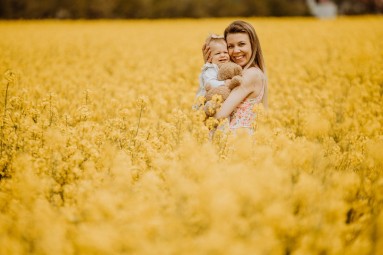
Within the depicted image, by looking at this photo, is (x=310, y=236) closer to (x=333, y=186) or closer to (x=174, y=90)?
(x=333, y=186)

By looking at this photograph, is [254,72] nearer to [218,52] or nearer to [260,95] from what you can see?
[260,95]

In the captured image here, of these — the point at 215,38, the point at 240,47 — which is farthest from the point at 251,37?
the point at 215,38

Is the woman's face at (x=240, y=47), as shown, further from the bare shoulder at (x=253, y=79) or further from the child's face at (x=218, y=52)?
the bare shoulder at (x=253, y=79)

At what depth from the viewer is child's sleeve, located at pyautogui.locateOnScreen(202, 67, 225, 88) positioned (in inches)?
158

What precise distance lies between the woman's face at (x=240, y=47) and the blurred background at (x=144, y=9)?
112 feet

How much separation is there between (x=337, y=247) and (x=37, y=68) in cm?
904

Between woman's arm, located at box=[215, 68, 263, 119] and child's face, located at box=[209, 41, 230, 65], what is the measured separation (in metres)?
0.33

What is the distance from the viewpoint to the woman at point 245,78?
3918 mm

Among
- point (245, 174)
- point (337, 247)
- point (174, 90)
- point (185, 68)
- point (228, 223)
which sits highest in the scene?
point (185, 68)

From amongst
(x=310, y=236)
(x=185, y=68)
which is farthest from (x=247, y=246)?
(x=185, y=68)

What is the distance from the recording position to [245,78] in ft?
12.9

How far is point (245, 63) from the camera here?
169 inches

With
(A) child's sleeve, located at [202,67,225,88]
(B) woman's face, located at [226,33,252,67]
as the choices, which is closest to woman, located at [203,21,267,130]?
(B) woman's face, located at [226,33,252,67]

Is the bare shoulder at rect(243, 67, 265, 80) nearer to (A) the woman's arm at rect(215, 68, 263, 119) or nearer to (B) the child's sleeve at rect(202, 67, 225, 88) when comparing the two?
(A) the woman's arm at rect(215, 68, 263, 119)
